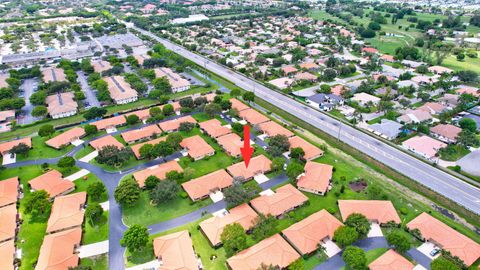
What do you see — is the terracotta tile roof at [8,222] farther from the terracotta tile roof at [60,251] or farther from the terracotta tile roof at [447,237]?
the terracotta tile roof at [447,237]

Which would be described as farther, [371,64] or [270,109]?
[371,64]

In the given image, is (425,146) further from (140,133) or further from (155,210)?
(140,133)

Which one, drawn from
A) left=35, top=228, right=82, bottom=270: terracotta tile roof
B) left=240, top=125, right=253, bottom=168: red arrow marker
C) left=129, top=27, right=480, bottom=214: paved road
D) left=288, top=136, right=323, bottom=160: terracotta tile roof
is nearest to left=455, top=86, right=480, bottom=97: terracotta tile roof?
left=129, top=27, right=480, bottom=214: paved road

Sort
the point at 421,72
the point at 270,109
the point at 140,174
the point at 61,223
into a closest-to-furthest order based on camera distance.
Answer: the point at 61,223 < the point at 140,174 < the point at 270,109 < the point at 421,72

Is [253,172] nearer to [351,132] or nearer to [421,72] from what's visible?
[351,132]

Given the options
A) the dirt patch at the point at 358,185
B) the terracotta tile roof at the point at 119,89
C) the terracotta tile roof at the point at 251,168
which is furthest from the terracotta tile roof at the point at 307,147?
the terracotta tile roof at the point at 119,89


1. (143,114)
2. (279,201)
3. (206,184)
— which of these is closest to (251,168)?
(206,184)

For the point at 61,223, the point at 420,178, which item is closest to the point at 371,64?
the point at 420,178
